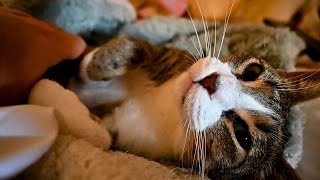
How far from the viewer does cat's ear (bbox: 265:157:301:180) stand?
0.85m

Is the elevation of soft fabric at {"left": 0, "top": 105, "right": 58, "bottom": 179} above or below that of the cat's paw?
below

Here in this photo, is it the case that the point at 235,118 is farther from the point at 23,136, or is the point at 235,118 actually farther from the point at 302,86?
the point at 23,136

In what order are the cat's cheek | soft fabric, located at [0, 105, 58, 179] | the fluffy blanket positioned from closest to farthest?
soft fabric, located at [0, 105, 58, 179] < the fluffy blanket < the cat's cheek

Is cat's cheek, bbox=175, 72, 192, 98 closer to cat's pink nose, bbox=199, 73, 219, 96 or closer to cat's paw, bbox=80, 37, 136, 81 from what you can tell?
cat's pink nose, bbox=199, 73, 219, 96

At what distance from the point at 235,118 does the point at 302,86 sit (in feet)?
0.77

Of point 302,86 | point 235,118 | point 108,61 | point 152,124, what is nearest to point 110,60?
point 108,61

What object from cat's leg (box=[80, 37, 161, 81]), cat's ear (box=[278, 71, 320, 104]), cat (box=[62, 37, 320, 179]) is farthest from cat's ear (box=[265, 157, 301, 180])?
cat's leg (box=[80, 37, 161, 81])

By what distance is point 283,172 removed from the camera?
2.91 feet

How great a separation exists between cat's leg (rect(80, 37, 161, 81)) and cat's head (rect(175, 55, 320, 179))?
0.57 ft

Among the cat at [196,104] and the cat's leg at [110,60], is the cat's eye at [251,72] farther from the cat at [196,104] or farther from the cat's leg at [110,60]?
the cat's leg at [110,60]

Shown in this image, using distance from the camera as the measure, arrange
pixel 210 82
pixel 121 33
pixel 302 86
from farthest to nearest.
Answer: pixel 121 33 → pixel 302 86 → pixel 210 82

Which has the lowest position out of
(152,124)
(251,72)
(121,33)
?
(152,124)

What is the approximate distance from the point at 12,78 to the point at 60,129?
14 cm

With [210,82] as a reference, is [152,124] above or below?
below
